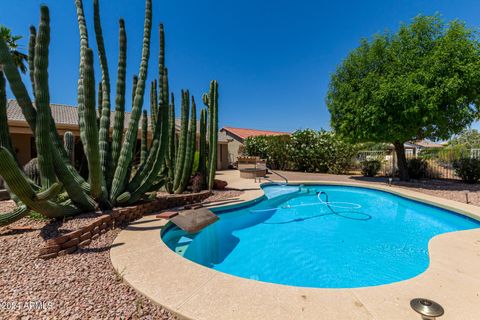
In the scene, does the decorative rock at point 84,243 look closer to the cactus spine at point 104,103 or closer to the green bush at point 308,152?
the cactus spine at point 104,103

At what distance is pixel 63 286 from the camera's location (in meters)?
3.10

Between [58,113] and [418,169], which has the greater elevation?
[58,113]

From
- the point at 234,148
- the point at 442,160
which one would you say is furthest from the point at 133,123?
the point at 234,148

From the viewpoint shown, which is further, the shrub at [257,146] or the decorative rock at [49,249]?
the shrub at [257,146]

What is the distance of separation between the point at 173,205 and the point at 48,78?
201 inches

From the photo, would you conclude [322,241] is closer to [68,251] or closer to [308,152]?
[68,251]

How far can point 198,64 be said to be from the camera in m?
16.2

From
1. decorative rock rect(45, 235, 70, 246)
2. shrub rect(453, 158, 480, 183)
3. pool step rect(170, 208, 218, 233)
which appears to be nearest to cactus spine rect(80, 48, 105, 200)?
decorative rock rect(45, 235, 70, 246)

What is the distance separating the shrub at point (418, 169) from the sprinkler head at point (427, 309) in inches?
637

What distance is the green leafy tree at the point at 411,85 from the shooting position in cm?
1023

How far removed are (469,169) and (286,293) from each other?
51.9 feet

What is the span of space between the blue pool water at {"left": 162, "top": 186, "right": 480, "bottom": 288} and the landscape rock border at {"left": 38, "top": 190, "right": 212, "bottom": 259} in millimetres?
1252

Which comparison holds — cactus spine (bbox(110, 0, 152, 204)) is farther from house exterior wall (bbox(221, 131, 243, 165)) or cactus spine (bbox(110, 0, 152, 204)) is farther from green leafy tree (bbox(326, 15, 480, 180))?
house exterior wall (bbox(221, 131, 243, 165))

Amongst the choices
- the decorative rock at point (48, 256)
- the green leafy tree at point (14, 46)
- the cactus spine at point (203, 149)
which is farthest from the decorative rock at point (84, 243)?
the green leafy tree at point (14, 46)
